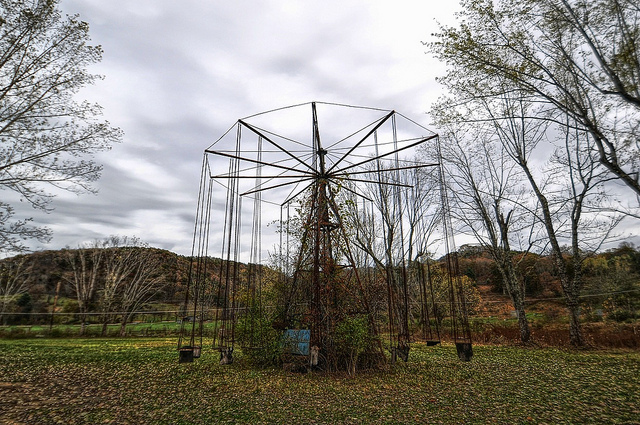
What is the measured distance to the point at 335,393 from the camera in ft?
20.9

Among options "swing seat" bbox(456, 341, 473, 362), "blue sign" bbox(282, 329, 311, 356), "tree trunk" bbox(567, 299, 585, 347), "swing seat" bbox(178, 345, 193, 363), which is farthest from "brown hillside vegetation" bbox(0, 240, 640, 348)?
"swing seat" bbox(178, 345, 193, 363)

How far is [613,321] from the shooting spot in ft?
55.3

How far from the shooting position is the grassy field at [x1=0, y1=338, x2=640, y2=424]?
16.6 ft

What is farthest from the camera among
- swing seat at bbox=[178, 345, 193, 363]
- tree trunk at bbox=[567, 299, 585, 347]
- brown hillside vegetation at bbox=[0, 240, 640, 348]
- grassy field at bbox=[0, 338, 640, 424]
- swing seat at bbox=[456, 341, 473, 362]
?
brown hillside vegetation at bbox=[0, 240, 640, 348]

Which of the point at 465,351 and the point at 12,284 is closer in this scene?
the point at 465,351

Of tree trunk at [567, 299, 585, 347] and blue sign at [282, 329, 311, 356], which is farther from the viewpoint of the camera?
tree trunk at [567, 299, 585, 347]

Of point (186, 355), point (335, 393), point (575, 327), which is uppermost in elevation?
point (186, 355)

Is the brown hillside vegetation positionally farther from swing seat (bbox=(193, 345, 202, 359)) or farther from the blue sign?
swing seat (bbox=(193, 345, 202, 359))

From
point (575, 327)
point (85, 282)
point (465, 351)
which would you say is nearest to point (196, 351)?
point (465, 351)

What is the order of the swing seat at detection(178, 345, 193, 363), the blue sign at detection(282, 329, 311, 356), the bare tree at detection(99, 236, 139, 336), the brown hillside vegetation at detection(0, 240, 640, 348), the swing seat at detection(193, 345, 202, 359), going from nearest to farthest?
1. the swing seat at detection(178, 345, 193, 363)
2. the swing seat at detection(193, 345, 202, 359)
3. the blue sign at detection(282, 329, 311, 356)
4. the brown hillside vegetation at detection(0, 240, 640, 348)
5. the bare tree at detection(99, 236, 139, 336)

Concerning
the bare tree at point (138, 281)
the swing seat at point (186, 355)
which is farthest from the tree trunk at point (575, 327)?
the bare tree at point (138, 281)

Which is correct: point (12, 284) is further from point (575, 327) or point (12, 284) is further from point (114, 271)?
point (575, 327)

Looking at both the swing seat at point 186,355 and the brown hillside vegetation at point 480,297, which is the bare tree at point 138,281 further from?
the swing seat at point 186,355

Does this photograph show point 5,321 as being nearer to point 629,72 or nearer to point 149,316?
point 149,316
